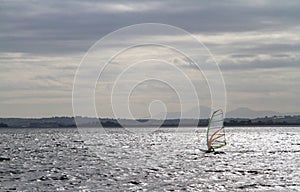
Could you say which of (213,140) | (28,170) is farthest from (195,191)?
(213,140)

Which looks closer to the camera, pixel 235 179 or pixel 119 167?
pixel 235 179

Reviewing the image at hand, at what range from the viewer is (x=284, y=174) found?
70562 millimetres

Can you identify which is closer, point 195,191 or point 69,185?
point 195,191

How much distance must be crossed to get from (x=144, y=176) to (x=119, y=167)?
15.5m

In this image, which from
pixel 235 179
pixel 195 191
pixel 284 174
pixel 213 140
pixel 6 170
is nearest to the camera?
pixel 195 191

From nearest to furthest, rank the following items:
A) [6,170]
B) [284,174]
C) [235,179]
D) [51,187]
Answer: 1. [51,187]
2. [235,179]
3. [284,174]
4. [6,170]

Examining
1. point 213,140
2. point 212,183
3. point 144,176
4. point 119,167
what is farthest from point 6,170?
point 213,140

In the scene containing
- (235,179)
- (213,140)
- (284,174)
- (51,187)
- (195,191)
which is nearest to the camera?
(195,191)

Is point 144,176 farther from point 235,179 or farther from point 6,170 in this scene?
point 6,170

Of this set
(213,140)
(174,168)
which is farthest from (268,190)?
(213,140)

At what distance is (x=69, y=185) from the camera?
194ft

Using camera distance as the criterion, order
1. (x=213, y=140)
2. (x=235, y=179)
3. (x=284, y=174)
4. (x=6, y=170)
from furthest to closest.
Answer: (x=213, y=140), (x=6, y=170), (x=284, y=174), (x=235, y=179)

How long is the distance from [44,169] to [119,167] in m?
10.4

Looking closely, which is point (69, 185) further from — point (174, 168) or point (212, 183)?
point (174, 168)
